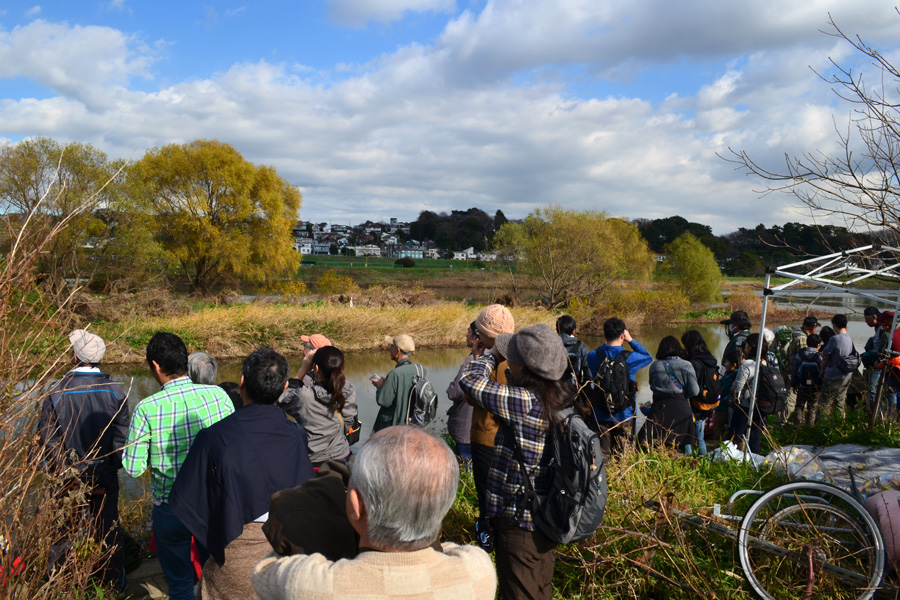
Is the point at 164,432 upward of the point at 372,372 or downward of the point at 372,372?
upward

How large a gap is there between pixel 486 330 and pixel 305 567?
2132 millimetres

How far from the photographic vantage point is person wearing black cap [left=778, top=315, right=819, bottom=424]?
7484 millimetres

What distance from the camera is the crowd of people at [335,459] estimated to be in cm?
142

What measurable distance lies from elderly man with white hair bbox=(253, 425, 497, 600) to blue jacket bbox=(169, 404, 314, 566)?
3.05ft

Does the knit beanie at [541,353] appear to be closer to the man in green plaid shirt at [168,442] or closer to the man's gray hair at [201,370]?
the man in green plaid shirt at [168,442]

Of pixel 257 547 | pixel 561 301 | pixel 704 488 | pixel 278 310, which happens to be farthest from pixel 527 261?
pixel 257 547

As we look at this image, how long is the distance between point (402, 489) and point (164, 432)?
204cm

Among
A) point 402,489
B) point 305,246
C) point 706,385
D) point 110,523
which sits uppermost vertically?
point 305,246

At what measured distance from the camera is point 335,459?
220 cm

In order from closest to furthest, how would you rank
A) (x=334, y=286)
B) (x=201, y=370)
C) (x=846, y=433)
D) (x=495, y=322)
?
(x=495, y=322) → (x=201, y=370) → (x=846, y=433) → (x=334, y=286)

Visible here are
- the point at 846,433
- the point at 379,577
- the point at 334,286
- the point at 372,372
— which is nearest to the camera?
the point at 379,577

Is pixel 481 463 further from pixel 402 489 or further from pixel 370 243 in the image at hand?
pixel 370 243

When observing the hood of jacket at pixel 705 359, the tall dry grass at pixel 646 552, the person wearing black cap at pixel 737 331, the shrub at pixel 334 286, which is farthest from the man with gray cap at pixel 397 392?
the shrub at pixel 334 286

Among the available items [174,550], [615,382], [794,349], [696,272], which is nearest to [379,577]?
[174,550]
